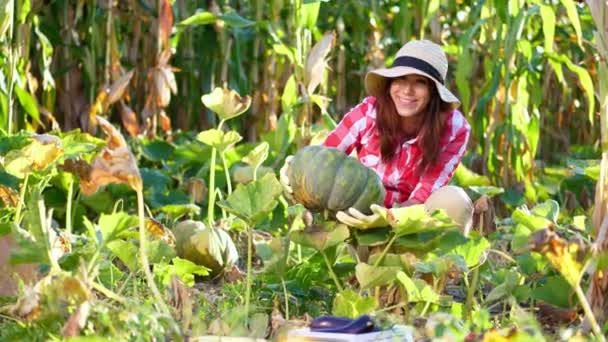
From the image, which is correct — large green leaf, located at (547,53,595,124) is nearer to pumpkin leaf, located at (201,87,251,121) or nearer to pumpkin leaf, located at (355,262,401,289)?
pumpkin leaf, located at (201,87,251,121)

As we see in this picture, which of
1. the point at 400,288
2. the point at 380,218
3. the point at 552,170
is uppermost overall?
the point at 380,218

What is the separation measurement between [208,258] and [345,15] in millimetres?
3062

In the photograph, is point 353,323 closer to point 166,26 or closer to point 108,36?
point 166,26

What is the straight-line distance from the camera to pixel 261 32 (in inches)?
211

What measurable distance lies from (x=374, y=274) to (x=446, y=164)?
57 cm

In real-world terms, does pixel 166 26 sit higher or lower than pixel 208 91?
higher

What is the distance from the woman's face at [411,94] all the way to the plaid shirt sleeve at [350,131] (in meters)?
0.12

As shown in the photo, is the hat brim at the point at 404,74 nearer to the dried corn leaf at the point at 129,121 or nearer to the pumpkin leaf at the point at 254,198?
the pumpkin leaf at the point at 254,198

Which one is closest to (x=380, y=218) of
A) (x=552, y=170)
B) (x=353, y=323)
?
(x=353, y=323)

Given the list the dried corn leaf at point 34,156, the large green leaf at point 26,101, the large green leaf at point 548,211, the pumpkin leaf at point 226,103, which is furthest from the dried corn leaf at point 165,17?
the large green leaf at point 548,211

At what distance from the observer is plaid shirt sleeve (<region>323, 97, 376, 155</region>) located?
3086 mm

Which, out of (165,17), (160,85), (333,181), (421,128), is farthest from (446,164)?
(160,85)

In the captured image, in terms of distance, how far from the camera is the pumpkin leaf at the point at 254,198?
2533 mm

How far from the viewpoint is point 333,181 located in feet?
8.82
